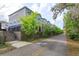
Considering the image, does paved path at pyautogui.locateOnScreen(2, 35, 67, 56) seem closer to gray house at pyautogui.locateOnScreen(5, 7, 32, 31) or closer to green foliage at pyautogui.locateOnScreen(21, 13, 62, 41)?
green foliage at pyautogui.locateOnScreen(21, 13, 62, 41)

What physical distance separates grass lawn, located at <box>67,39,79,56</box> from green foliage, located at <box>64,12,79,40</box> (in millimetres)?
48

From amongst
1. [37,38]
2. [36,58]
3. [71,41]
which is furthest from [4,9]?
[71,41]

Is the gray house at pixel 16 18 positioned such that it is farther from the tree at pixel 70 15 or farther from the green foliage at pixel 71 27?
the green foliage at pixel 71 27

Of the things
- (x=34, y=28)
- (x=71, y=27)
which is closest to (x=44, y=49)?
(x=34, y=28)

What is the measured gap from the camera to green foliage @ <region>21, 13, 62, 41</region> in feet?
6.51

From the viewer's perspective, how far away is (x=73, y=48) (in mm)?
1988

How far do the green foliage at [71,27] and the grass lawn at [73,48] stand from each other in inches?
1.9

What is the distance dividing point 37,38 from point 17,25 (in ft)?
0.76

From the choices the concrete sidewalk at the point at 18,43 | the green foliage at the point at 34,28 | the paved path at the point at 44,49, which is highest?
the green foliage at the point at 34,28

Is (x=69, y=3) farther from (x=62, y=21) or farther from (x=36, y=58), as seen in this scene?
(x=36, y=58)

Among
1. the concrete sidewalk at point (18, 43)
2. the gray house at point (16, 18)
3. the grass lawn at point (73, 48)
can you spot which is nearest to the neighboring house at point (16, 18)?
the gray house at point (16, 18)

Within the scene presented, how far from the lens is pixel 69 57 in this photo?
6.48 ft

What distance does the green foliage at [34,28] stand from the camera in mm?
1983

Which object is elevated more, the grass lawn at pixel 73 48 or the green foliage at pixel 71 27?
the green foliage at pixel 71 27
